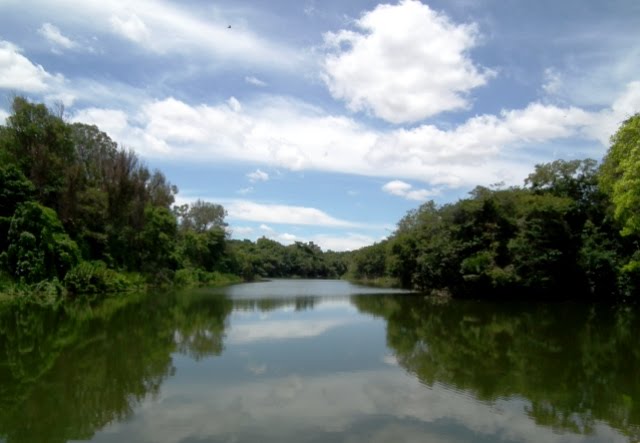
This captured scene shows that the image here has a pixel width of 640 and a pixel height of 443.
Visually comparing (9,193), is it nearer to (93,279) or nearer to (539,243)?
(93,279)

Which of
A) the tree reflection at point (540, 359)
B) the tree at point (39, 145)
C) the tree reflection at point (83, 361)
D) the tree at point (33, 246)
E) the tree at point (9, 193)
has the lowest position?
the tree reflection at point (83, 361)

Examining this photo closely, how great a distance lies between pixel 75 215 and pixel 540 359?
31779mm

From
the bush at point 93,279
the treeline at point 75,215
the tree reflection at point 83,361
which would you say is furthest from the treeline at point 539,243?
the treeline at point 75,215

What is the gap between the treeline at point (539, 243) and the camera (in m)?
30.5

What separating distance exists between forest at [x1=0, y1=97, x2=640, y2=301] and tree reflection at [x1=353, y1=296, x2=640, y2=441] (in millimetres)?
8014

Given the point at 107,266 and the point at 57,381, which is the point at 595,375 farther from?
the point at 107,266

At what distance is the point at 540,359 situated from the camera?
492 inches

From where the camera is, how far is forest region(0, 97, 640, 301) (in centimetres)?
2886

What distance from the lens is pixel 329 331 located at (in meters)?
17.7

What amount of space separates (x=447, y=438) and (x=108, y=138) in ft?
137

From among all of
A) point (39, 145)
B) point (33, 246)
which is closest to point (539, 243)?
point (33, 246)

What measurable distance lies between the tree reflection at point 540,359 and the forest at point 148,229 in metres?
8.01

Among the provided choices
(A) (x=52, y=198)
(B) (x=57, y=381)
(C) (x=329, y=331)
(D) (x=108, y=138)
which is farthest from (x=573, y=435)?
(D) (x=108, y=138)

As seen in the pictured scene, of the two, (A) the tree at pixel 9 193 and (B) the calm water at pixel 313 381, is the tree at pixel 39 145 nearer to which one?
(A) the tree at pixel 9 193
